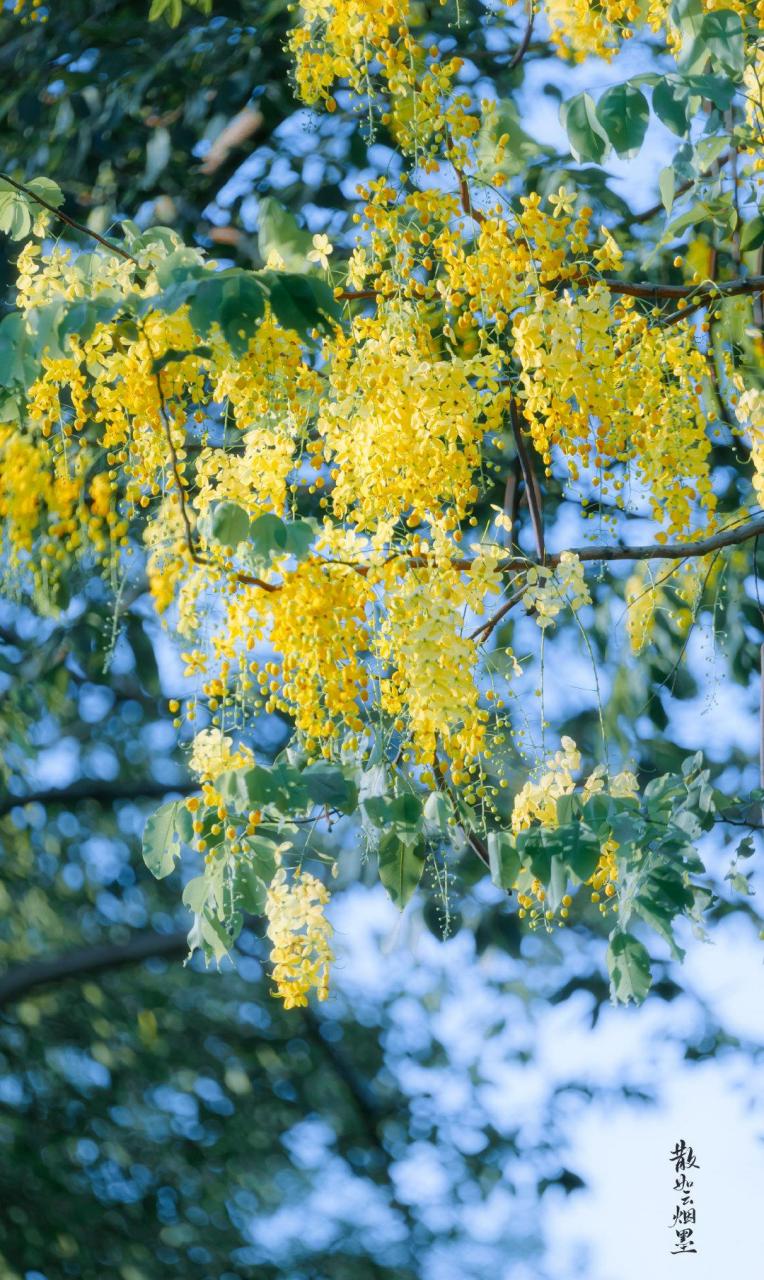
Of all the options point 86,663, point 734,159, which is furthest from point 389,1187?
point 734,159

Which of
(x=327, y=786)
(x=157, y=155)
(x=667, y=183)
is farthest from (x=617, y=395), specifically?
(x=157, y=155)

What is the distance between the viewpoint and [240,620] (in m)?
1.84

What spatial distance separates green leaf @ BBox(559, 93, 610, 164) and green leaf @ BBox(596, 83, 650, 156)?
0.02 meters

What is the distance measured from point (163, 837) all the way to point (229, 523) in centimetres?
54

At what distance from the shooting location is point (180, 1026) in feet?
15.0

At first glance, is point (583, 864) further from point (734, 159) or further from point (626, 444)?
point (734, 159)

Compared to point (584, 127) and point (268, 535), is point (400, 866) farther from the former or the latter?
point (584, 127)

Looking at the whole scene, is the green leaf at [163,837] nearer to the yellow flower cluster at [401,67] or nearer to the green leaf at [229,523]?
the green leaf at [229,523]

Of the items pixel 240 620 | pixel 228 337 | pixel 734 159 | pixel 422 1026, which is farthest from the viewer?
pixel 422 1026

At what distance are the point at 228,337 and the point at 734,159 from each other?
110 cm

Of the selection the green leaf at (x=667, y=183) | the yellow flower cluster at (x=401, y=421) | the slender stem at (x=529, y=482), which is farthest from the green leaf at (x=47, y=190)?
the green leaf at (x=667, y=183)

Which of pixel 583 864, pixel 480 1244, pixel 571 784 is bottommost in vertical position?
pixel 583 864

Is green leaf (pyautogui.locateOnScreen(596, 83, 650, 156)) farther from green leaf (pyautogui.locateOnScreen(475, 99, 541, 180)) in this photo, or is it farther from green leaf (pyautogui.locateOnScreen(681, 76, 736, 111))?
green leaf (pyautogui.locateOnScreen(475, 99, 541, 180))

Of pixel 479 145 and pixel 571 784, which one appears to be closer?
pixel 571 784
